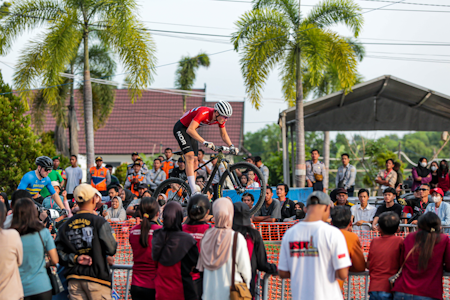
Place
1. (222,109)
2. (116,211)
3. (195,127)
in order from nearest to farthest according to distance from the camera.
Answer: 1. (222,109)
2. (195,127)
3. (116,211)

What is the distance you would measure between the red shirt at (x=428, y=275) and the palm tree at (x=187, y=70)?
2627 cm

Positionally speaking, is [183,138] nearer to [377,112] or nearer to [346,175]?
[346,175]

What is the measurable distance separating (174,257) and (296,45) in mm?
12918

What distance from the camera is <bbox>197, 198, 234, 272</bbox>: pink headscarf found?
3.92 meters

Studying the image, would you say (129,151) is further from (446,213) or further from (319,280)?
(319,280)

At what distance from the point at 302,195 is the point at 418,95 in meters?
6.89

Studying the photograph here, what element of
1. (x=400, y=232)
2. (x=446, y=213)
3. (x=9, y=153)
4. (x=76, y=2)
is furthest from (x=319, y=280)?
(x=9, y=153)

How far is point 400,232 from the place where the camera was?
772cm

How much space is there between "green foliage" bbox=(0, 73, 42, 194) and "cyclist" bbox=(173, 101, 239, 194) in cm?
1157

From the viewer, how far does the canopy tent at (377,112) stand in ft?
54.3

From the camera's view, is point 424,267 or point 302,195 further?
point 302,195

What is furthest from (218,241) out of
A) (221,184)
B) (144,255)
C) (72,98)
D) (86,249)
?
(72,98)

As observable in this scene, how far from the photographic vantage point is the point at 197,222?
4441 millimetres

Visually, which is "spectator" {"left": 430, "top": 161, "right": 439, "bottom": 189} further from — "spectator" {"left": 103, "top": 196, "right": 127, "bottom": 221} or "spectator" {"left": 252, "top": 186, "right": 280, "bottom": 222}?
"spectator" {"left": 103, "top": 196, "right": 127, "bottom": 221}
